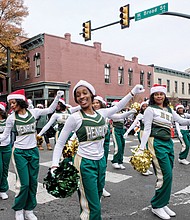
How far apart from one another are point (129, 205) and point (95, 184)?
1.88 m

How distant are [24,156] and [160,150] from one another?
194cm

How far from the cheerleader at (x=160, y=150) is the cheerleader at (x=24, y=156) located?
5.12 feet

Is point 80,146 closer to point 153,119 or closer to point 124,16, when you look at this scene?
point 153,119

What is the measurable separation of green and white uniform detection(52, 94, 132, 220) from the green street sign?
918 centimetres

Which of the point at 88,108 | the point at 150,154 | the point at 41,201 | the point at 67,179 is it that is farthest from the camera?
the point at 41,201

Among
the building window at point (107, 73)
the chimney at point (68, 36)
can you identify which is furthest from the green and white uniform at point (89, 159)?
the building window at point (107, 73)

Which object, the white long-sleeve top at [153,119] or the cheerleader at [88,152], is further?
the white long-sleeve top at [153,119]

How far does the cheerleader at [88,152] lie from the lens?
9.31 ft

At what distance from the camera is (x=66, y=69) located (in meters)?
24.5

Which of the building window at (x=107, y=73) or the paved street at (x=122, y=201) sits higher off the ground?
the building window at (x=107, y=73)

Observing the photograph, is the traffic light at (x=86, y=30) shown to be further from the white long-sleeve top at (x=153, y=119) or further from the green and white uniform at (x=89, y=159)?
the green and white uniform at (x=89, y=159)

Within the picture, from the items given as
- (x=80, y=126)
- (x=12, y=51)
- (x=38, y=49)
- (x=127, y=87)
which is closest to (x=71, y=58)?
(x=38, y=49)

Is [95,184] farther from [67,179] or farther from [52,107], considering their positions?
[52,107]

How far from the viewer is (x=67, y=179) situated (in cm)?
282
